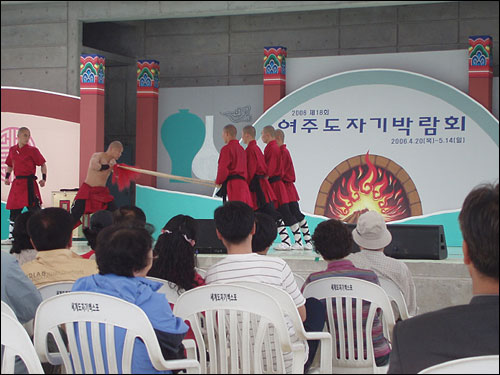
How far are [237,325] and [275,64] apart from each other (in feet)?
22.1

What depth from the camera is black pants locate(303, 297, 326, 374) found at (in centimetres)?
248

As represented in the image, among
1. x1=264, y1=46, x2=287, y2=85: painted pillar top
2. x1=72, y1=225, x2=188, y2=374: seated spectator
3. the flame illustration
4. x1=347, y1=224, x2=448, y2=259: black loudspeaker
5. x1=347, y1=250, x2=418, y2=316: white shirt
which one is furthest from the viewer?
x1=264, y1=46, x2=287, y2=85: painted pillar top

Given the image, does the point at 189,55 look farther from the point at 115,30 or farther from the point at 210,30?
the point at 115,30

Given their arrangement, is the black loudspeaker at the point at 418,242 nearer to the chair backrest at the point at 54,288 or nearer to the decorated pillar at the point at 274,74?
the chair backrest at the point at 54,288

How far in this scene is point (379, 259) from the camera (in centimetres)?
307

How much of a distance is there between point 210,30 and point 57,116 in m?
2.68

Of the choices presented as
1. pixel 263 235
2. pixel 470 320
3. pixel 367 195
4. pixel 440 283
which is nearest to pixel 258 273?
pixel 263 235

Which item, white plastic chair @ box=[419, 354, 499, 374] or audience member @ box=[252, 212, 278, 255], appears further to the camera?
audience member @ box=[252, 212, 278, 255]

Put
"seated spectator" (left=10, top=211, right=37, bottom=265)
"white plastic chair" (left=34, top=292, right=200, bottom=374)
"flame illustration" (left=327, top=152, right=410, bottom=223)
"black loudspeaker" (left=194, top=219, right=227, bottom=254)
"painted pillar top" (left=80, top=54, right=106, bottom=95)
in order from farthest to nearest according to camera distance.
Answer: "painted pillar top" (left=80, top=54, right=106, bottom=95)
"flame illustration" (left=327, top=152, right=410, bottom=223)
"black loudspeaker" (left=194, top=219, right=227, bottom=254)
"seated spectator" (left=10, top=211, right=37, bottom=265)
"white plastic chair" (left=34, top=292, right=200, bottom=374)

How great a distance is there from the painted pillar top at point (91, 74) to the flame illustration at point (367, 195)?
3238mm

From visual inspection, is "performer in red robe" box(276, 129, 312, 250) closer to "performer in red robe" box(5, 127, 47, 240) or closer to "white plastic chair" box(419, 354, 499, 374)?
"performer in red robe" box(5, 127, 47, 240)

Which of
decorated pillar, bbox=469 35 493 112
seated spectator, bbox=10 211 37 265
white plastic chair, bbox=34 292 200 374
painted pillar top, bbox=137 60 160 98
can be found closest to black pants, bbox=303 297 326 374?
white plastic chair, bbox=34 292 200 374

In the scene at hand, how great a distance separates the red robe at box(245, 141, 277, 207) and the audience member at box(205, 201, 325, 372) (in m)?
4.18

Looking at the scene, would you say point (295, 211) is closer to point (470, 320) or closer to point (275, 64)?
point (275, 64)
